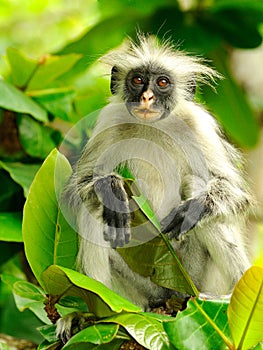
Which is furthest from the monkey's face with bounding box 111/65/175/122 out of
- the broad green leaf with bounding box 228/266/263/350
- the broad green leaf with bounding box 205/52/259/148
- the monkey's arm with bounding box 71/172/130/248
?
the broad green leaf with bounding box 205/52/259/148

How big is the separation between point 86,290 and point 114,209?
0.47m

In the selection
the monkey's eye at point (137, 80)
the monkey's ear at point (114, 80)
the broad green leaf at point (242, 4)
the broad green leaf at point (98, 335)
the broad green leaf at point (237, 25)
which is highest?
the broad green leaf at point (242, 4)

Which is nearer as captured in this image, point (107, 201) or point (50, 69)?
point (107, 201)

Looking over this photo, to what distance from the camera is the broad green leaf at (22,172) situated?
11.0 feet

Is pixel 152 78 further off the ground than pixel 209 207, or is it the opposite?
pixel 152 78

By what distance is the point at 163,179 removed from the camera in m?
3.11

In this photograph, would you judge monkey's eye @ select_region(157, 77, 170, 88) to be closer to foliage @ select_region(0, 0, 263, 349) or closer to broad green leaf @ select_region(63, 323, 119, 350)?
foliage @ select_region(0, 0, 263, 349)

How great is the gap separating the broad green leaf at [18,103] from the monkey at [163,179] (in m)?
0.43

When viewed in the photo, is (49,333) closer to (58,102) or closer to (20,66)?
(58,102)

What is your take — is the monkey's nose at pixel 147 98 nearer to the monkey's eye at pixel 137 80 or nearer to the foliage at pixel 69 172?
the monkey's eye at pixel 137 80

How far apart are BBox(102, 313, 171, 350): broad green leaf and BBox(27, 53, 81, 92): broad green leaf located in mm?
1838

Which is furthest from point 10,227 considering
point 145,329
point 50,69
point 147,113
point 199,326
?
point 199,326

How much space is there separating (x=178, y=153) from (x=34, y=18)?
22.3ft

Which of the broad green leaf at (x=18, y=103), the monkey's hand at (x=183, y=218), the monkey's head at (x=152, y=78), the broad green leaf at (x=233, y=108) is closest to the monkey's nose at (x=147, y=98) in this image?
the monkey's head at (x=152, y=78)
